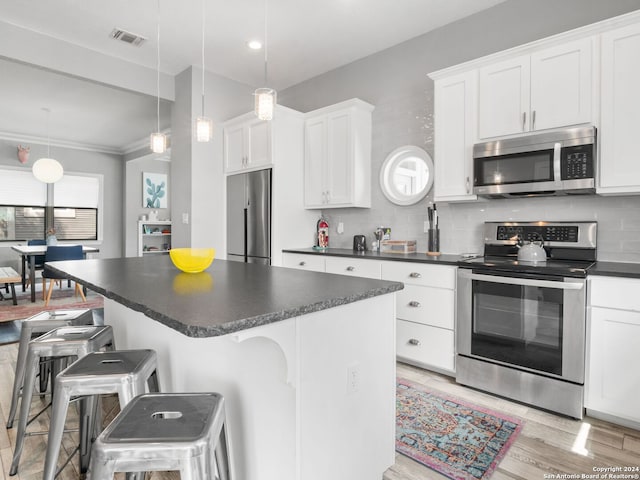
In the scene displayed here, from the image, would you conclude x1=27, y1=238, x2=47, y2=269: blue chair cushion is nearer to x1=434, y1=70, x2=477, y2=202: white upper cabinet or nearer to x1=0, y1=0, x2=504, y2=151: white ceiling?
x1=0, y1=0, x2=504, y2=151: white ceiling

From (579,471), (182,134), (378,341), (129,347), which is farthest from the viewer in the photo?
(182,134)

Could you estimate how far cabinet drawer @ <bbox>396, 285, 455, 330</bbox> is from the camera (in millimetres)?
2723

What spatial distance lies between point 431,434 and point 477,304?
3.03 feet

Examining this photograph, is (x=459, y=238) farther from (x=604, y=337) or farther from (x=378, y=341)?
(x=378, y=341)

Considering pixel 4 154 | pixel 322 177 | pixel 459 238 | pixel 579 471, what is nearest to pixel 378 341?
pixel 579 471

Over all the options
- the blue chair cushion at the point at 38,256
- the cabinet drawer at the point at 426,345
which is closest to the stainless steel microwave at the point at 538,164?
the cabinet drawer at the point at 426,345

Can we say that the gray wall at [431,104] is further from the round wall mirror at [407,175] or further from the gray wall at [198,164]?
the gray wall at [198,164]

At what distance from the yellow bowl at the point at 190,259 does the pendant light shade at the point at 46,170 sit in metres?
5.70

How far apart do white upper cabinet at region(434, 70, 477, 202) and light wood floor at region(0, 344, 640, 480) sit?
1570 mm

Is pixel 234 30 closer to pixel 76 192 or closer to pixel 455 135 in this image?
pixel 455 135

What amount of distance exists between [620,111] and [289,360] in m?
2.45

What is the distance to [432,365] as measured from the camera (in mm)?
2844

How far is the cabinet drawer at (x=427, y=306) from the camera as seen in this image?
2723 mm

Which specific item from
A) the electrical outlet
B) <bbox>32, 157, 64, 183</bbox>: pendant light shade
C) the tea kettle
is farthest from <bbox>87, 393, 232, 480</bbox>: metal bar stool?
<bbox>32, 157, 64, 183</bbox>: pendant light shade
